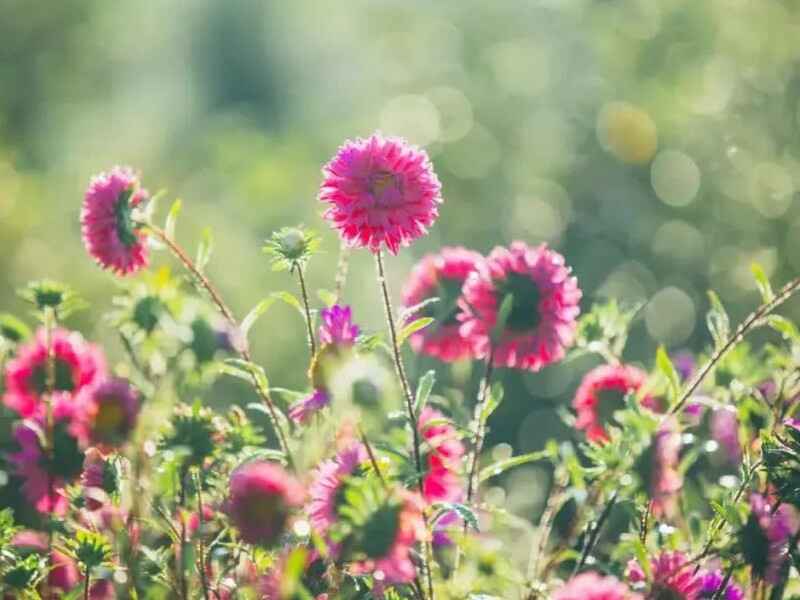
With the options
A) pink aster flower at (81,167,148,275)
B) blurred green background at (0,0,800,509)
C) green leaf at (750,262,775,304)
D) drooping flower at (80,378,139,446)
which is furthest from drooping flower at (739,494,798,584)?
blurred green background at (0,0,800,509)

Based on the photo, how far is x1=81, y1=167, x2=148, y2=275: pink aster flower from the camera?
0.91 m

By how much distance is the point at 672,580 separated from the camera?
2.39 ft

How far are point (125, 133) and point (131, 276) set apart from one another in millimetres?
7608

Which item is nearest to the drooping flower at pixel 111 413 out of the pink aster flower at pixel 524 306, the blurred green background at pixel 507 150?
the pink aster flower at pixel 524 306

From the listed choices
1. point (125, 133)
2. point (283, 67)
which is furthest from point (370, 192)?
point (283, 67)

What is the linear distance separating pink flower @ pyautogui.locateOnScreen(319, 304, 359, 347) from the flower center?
0.17m

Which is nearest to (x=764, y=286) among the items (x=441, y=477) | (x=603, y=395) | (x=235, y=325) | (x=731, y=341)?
(x=731, y=341)

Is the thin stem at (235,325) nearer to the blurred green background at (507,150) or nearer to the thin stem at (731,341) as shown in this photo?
the thin stem at (731,341)

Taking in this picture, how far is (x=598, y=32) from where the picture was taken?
19.2 feet

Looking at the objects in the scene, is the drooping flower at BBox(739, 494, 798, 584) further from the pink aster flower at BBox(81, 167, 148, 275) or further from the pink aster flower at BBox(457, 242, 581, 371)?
the pink aster flower at BBox(81, 167, 148, 275)

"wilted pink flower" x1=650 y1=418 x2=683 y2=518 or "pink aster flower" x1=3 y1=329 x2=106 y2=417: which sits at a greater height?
"pink aster flower" x1=3 y1=329 x2=106 y2=417

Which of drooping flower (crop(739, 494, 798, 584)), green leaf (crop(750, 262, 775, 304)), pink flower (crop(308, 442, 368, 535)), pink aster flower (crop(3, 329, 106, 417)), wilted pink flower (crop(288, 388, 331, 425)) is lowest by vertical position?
drooping flower (crop(739, 494, 798, 584))

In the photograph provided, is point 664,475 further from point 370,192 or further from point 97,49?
point 97,49

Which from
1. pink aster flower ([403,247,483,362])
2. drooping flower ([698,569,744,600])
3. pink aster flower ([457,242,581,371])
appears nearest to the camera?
drooping flower ([698,569,744,600])
